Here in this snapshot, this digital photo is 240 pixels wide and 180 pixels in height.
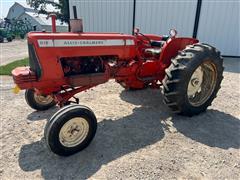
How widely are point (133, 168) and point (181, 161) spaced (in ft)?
2.00

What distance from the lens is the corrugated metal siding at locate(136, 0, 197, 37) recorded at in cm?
997

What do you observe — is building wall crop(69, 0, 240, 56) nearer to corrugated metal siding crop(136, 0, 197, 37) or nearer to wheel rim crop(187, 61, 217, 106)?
corrugated metal siding crop(136, 0, 197, 37)

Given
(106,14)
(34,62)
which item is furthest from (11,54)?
(34,62)

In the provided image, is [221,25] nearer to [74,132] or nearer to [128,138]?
[128,138]

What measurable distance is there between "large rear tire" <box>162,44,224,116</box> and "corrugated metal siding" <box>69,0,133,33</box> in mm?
7421

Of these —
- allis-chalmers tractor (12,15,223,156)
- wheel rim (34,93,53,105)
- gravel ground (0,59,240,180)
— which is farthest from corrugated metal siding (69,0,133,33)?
wheel rim (34,93,53,105)

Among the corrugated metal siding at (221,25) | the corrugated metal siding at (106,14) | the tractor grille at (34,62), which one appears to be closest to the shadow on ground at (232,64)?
the corrugated metal siding at (221,25)

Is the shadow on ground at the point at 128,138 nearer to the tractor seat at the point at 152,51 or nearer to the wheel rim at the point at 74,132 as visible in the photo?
the wheel rim at the point at 74,132

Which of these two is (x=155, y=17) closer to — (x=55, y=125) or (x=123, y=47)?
(x=123, y=47)

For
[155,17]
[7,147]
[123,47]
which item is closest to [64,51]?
[123,47]

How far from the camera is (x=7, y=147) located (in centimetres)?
321

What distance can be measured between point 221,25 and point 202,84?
6617 mm

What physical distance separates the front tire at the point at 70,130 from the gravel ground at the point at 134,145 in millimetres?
137

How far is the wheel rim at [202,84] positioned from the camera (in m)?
4.09
